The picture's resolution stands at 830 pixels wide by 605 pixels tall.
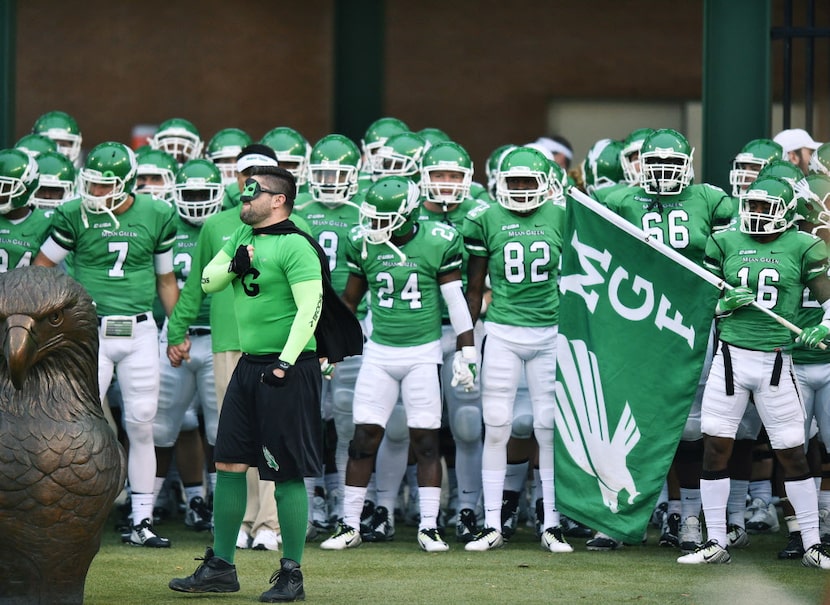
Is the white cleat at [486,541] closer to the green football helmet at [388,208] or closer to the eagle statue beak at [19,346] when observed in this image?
the green football helmet at [388,208]

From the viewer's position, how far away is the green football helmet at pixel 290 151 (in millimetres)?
9734

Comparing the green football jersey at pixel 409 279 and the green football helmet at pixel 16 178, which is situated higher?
the green football helmet at pixel 16 178

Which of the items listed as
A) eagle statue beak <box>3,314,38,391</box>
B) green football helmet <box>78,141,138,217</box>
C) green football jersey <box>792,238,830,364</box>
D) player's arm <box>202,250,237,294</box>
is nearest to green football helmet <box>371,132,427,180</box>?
green football helmet <box>78,141,138,217</box>

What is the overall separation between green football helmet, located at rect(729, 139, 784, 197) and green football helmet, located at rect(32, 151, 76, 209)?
3682 millimetres

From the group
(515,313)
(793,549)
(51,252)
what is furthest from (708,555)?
(51,252)

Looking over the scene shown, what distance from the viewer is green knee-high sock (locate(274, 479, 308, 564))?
7.03 m

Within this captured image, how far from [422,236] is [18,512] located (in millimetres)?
3083

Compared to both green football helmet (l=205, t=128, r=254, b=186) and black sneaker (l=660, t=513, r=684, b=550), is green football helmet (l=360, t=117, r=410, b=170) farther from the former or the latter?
black sneaker (l=660, t=513, r=684, b=550)

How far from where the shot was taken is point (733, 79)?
10891mm

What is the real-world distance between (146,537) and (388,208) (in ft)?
6.77

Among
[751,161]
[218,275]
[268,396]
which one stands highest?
[751,161]

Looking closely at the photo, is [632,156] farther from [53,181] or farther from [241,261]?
[241,261]

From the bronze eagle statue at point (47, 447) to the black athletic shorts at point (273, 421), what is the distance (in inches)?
28.9

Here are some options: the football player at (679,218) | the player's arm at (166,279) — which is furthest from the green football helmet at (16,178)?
the football player at (679,218)
